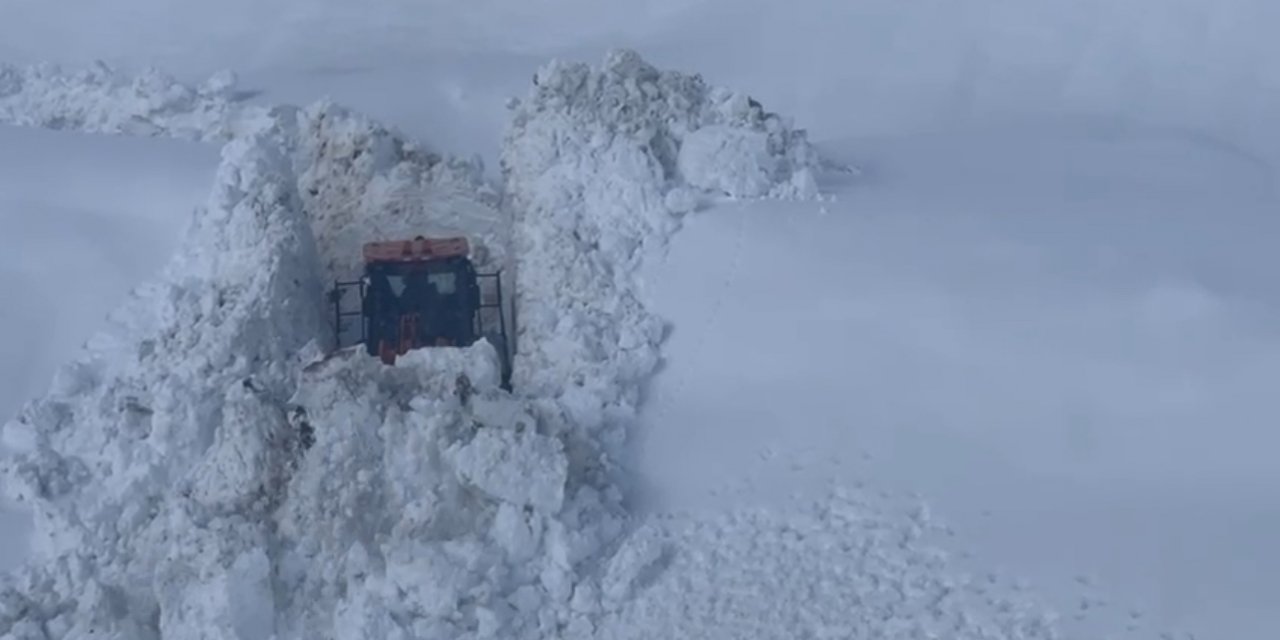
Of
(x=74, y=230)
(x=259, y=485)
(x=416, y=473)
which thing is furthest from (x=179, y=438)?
(x=74, y=230)

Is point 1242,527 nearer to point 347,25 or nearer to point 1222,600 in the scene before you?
point 1222,600

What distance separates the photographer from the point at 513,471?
3404 millimetres

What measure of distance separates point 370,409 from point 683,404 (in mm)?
727

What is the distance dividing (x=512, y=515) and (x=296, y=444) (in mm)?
473

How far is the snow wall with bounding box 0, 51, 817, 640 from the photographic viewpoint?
331 centimetres

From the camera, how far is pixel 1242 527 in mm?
3463

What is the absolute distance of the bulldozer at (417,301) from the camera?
420cm

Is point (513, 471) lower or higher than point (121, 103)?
lower

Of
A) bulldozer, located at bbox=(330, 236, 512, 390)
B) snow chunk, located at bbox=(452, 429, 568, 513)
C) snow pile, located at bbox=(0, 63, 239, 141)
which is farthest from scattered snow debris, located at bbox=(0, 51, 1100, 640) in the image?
snow pile, located at bbox=(0, 63, 239, 141)

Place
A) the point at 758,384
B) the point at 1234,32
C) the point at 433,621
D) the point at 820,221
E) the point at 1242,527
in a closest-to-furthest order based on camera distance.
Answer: the point at 433,621, the point at 1242,527, the point at 758,384, the point at 820,221, the point at 1234,32

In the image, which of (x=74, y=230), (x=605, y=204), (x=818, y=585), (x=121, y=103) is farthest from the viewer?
(x=121, y=103)

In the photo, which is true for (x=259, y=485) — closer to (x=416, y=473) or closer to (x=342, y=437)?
(x=342, y=437)

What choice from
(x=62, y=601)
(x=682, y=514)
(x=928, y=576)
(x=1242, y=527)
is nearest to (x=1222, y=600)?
(x=1242, y=527)

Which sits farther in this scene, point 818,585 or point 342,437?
point 342,437
